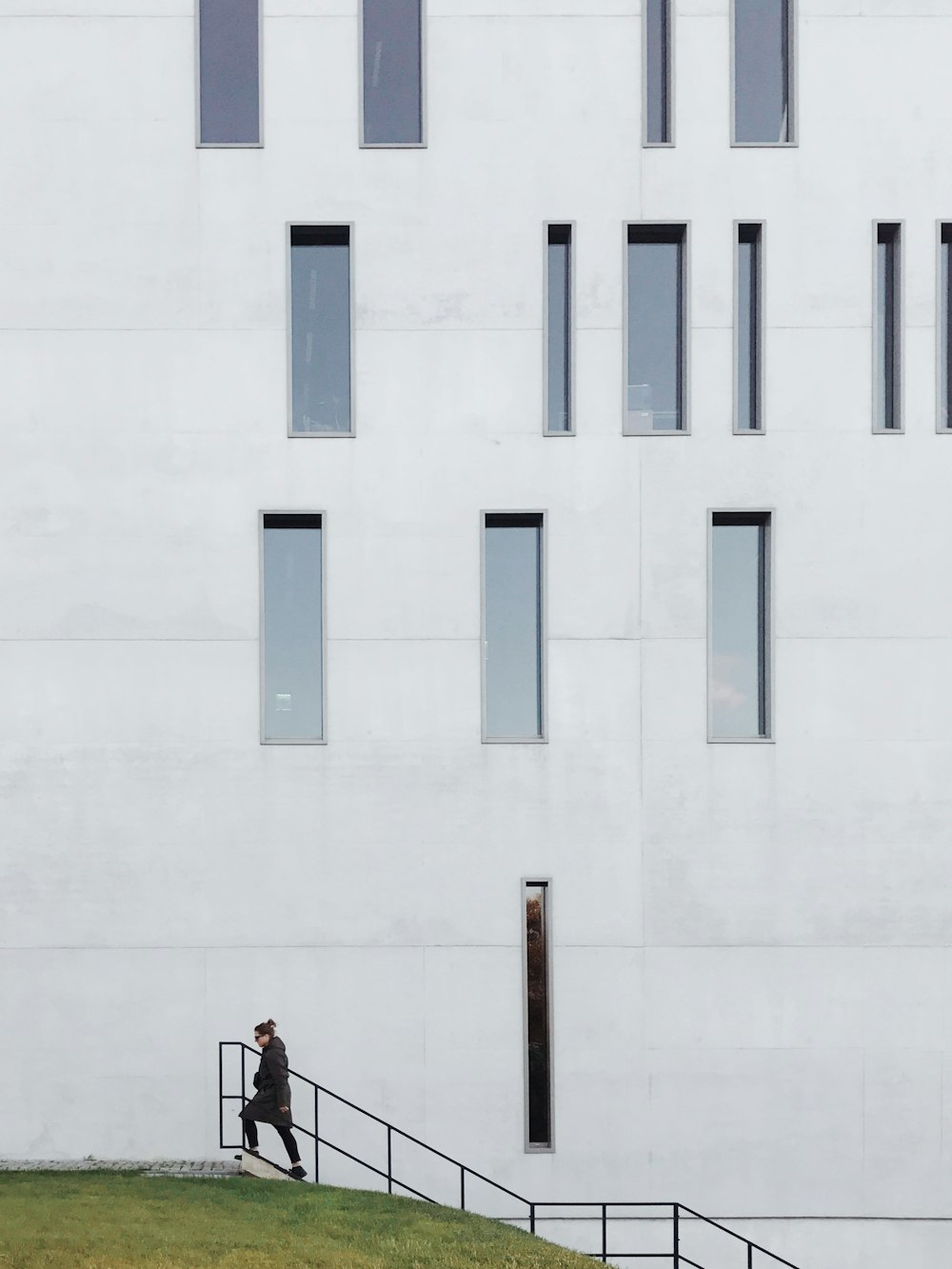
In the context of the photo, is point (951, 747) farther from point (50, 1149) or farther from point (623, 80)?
point (50, 1149)

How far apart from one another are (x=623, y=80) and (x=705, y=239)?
1849 millimetres

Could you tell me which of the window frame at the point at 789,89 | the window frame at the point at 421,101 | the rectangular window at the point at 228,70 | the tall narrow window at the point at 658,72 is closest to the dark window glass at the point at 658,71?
the tall narrow window at the point at 658,72

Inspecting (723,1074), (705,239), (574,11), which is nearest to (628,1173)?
(723,1074)

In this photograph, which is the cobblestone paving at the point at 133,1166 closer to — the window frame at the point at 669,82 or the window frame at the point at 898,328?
the window frame at the point at 898,328

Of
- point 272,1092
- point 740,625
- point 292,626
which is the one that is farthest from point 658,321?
point 272,1092

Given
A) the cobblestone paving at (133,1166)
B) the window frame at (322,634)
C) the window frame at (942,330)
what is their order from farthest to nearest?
the window frame at (942,330)
the window frame at (322,634)
the cobblestone paving at (133,1166)

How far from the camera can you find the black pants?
34.9 ft

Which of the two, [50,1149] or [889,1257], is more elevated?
[50,1149]

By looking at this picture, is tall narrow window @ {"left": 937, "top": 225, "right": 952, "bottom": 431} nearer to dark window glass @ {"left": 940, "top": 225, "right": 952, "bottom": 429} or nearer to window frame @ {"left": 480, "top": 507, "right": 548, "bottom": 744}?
dark window glass @ {"left": 940, "top": 225, "right": 952, "bottom": 429}

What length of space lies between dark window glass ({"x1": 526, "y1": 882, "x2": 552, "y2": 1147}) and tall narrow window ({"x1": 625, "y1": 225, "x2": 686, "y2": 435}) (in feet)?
17.2

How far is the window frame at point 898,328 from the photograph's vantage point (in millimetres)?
11828

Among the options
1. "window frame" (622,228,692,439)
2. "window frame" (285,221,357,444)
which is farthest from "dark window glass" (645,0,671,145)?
"window frame" (285,221,357,444)

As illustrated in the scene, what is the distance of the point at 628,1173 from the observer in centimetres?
1147

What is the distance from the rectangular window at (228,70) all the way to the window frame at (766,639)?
6.37m
